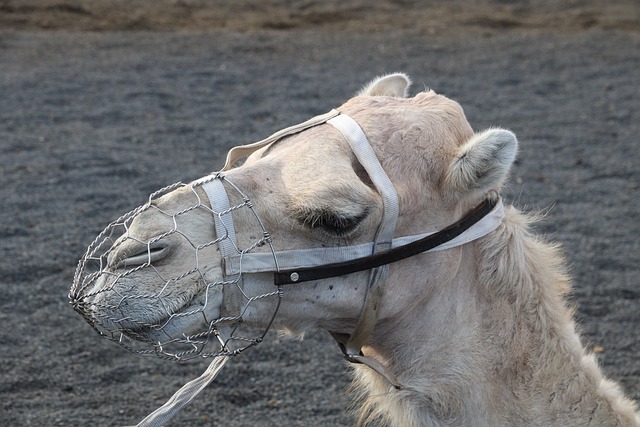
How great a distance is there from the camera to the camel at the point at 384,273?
2.46m

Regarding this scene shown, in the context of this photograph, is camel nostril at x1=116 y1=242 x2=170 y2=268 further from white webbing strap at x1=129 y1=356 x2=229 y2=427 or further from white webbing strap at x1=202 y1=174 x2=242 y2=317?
white webbing strap at x1=129 y1=356 x2=229 y2=427

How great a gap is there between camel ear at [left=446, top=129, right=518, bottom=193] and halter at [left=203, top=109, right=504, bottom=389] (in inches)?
6.1

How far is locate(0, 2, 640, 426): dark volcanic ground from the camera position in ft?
15.2

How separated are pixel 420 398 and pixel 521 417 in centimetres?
32

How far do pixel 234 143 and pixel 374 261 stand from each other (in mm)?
5257

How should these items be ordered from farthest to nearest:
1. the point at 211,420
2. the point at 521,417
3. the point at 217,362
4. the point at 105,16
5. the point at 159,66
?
1. the point at 105,16
2. the point at 159,66
3. the point at 211,420
4. the point at 217,362
5. the point at 521,417

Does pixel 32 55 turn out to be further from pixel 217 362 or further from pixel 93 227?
pixel 217 362

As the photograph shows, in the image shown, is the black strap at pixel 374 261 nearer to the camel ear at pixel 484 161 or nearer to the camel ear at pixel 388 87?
the camel ear at pixel 484 161

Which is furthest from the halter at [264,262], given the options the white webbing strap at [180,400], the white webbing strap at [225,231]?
the white webbing strap at [180,400]

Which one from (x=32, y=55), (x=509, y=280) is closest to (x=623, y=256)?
(x=509, y=280)

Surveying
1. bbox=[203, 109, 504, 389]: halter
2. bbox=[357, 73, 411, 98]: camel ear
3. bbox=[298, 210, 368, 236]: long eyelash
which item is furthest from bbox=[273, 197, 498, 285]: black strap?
bbox=[357, 73, 411, 98]: camel ear

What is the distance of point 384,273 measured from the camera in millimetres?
2656

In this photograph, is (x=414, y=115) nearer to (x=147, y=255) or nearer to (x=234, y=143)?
(x=147, y=255)

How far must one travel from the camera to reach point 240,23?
461 inches
